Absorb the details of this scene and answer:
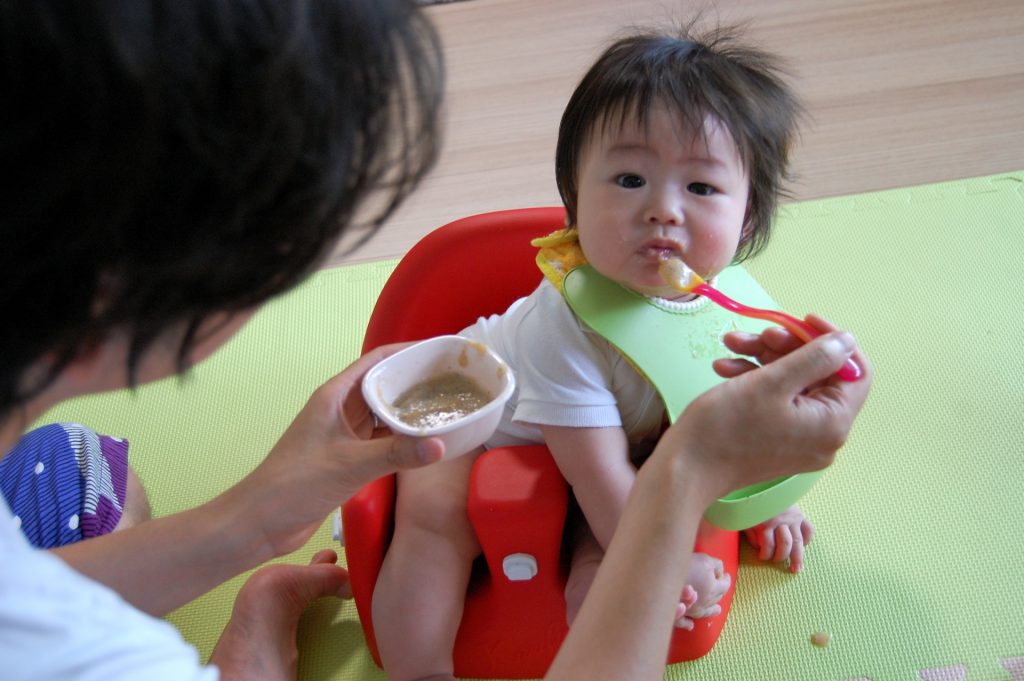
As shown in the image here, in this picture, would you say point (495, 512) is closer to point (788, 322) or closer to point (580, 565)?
point (580, 565)

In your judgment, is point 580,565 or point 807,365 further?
point 580,565

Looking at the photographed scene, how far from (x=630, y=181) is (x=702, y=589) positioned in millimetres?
417

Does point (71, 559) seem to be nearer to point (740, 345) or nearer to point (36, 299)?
point (36, 299)

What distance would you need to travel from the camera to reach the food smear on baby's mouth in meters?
0.84

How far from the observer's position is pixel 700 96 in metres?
0.87

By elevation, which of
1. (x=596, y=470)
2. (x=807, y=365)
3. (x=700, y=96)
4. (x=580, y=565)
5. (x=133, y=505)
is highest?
(x=700, y=96)

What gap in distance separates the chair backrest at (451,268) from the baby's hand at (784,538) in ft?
1.39

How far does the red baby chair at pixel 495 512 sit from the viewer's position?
900 mm

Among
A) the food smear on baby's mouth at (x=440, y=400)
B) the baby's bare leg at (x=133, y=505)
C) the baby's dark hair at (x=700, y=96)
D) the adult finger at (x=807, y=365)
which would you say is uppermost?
the baby's dark hair at (x=700, y=96)

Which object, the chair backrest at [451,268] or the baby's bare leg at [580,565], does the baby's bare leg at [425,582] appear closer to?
the baby's bare leg at [580,565]

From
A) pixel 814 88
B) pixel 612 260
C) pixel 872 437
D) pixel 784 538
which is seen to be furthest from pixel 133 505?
pixel 814 88

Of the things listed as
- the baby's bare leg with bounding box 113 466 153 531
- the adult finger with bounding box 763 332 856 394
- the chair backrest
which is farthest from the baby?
the baby's bare leg with bounding box 113 466 153 531

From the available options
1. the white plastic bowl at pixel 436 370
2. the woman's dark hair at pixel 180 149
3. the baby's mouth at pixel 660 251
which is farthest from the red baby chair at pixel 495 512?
the woman's dark hair at pixel 180 149

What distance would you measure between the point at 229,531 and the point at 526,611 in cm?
33
